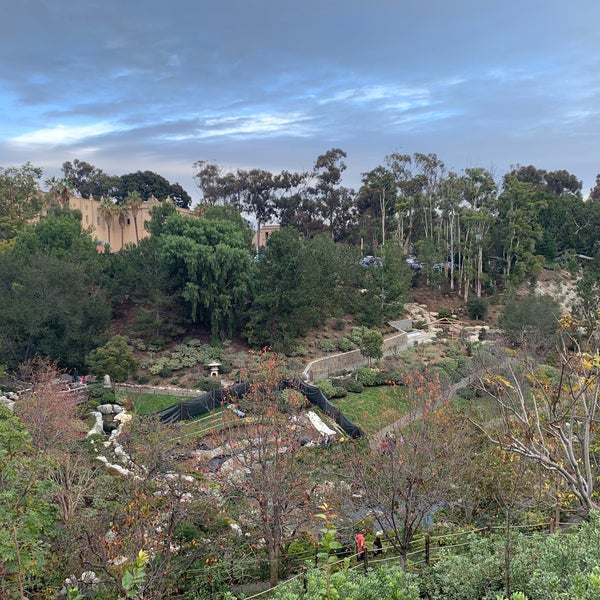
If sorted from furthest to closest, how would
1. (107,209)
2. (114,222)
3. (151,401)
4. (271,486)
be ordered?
1. (114,222)
2. (107,209)
3. (151,401)
4. (271,486)

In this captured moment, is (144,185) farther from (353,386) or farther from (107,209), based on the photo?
(353,386)

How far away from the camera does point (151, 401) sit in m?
24.9

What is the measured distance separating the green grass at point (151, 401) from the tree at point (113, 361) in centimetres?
108

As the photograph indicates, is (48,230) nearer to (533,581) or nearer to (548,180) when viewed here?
(533,581)

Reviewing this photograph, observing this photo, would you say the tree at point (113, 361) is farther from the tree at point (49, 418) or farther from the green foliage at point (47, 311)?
the tree at point (49, 418)

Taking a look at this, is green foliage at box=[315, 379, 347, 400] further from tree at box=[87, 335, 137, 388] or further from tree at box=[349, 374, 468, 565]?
tree at box=[349, 374, 468, 565]

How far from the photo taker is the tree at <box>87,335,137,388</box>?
79.4ft

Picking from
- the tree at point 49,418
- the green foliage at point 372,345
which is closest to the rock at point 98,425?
the tree at point 49,418

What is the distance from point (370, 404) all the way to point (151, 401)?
33.3 ft

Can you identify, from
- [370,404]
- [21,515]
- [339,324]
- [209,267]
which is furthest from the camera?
[339,324]

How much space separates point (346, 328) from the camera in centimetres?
3488

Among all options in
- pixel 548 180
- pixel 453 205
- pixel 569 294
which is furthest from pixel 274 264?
pixel 548 180

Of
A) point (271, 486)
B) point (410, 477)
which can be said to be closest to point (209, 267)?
point (271, 486)

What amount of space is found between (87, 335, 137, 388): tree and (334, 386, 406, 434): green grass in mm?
9744
